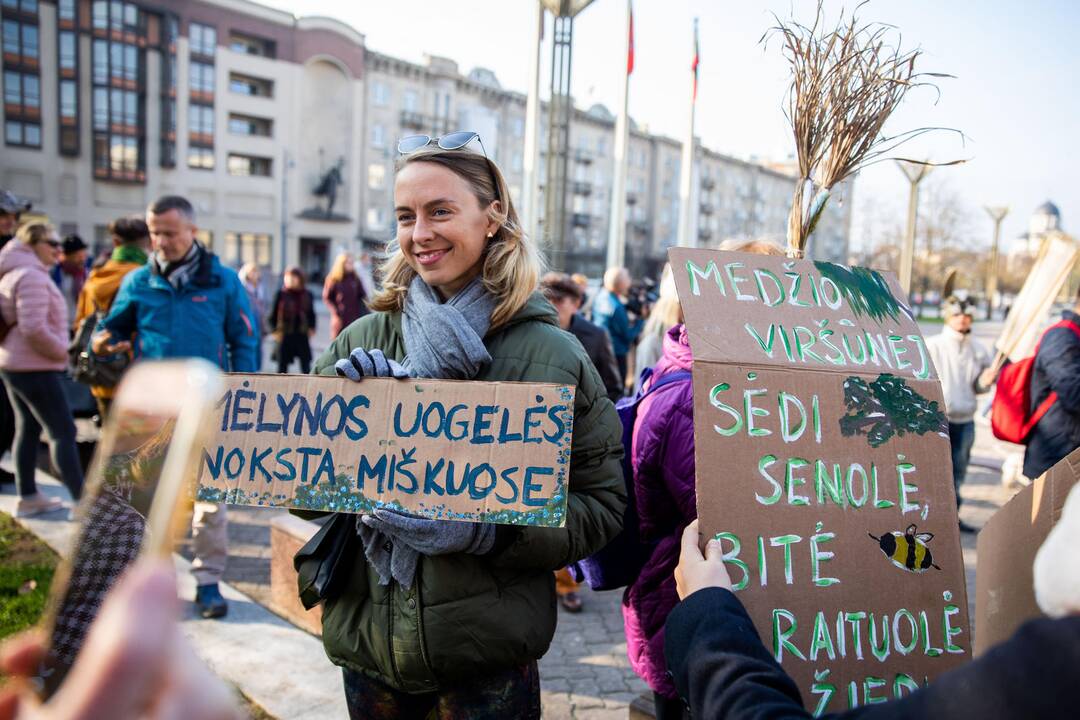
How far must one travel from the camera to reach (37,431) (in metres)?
5.12

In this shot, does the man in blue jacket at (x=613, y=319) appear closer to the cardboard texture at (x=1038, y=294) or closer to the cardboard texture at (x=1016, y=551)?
the cardboard texture at (x=1038, y=294)

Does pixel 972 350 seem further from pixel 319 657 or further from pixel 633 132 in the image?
pixel 633 132

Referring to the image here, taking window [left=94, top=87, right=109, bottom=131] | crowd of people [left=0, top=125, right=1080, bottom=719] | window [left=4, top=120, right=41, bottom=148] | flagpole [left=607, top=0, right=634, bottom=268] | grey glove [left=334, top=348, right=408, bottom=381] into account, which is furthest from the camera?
window [left=94, top=87, right=109, bottom=131]

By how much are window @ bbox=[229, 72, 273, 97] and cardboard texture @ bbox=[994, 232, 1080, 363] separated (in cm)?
4701

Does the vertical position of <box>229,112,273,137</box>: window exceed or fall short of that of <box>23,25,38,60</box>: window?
it falls short

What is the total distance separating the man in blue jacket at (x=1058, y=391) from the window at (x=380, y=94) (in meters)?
49.7

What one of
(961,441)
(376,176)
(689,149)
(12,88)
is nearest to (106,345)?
(961,441)

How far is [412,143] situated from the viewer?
6.73ft

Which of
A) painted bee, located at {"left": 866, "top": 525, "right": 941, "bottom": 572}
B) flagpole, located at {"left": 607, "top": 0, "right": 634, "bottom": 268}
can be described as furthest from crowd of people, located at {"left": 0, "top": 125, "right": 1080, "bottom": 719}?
flagpole, located at {"left": 607, "top": 0, "right": 634, "bottom": 268}

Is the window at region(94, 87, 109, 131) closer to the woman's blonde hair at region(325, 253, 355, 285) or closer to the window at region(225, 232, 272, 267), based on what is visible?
the window at region(225, 232, 272, 267)

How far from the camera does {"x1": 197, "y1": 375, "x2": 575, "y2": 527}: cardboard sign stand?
5.23 ft

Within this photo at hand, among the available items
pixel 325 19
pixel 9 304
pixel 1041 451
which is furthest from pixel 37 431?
pixel 325 19

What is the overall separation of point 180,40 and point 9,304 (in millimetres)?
44367

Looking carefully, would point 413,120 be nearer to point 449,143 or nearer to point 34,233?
point 34,233
